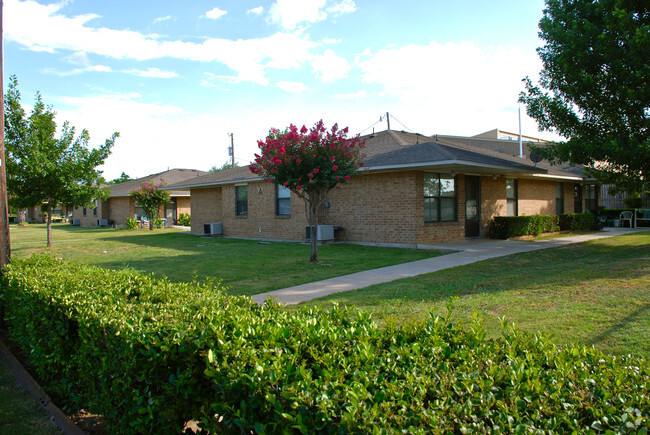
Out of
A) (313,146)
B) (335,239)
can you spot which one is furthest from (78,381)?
(335,239)

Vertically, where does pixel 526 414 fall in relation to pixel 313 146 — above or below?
below

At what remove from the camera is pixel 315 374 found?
2.44 m

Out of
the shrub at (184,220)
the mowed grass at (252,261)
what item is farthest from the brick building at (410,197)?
the shrub at (184,220)

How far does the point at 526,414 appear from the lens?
1858mm

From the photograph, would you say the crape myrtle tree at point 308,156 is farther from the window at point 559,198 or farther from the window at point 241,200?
the window at point 559,198

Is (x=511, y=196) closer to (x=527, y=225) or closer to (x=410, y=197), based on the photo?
(x=527, y=225)

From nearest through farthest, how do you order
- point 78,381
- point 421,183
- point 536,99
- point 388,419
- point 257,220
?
1. point 388,419
2. point 78,381
3. point 536,99
4. point 421,183
5. point 257,220

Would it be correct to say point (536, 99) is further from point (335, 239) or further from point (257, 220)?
point (257, 220)

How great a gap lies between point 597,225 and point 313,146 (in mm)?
17656

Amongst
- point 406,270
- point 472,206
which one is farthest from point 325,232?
point 406,270

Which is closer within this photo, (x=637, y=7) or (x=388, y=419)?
(x=388, y=419)

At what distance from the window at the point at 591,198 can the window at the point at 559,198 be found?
11.0 ft

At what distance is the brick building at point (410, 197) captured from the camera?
50.8 feet

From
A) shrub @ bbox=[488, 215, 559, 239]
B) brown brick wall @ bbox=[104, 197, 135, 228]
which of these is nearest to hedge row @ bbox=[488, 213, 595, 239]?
shrub @ bbox=[488, 215, 559, 239]
